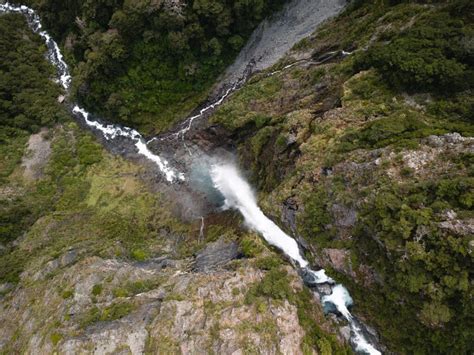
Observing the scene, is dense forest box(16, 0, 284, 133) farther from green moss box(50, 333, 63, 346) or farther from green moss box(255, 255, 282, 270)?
green moss box(50, 333, 63, 346)

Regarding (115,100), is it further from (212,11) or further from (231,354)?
(231,354)

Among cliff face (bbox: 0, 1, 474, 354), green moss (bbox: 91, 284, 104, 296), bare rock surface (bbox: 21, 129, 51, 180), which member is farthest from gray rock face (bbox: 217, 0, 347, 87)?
green moss (bbox: 91, 284, 104, 296)

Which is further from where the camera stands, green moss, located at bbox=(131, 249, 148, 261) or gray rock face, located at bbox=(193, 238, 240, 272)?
green moss, located at bbox=(131, 249, 148, 261)

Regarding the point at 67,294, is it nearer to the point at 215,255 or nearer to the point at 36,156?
the point at 215,255

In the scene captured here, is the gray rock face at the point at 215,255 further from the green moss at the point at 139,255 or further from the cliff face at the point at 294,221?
the green moss at the point at 139,255

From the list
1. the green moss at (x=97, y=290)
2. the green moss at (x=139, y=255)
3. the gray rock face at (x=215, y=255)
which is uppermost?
the green moss at (x=97, y=290)

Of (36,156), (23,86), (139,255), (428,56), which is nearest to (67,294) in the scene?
(139,255)

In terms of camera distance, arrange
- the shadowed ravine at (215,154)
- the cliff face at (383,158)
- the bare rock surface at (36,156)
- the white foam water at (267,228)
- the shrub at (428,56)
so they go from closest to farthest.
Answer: the cliff face at (383,158) → the white foam water at (267,228) → the shrub at (428,56) → the shadowed ravine at (215,154) → the bare rock surface at (36,156)

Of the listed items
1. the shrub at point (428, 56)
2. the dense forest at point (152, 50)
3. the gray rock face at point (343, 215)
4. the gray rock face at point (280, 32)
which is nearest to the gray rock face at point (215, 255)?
the gray rock face at point (343, 215)
